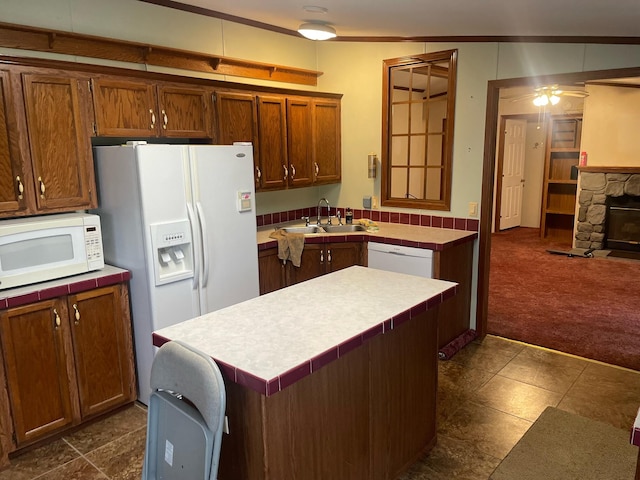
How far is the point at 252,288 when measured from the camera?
139 inches

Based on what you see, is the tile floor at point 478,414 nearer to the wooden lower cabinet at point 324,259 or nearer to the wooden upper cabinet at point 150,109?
the wooden lower cabinet at point 324,259

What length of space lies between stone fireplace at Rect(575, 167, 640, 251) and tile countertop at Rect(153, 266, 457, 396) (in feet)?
19.5

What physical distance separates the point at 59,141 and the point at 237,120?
4.47ft

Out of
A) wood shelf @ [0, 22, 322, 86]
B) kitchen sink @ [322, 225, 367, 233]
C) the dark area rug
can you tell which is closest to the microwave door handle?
wood shelf @ [0, 22, 322, 86]

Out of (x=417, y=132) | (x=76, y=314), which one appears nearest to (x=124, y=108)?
(x=76, y=314)

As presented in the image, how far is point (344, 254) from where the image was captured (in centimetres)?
405

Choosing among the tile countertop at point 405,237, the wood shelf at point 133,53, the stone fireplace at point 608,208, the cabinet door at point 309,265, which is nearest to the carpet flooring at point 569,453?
the tile countertop at point 405,237

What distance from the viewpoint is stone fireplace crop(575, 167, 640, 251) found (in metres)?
7.02

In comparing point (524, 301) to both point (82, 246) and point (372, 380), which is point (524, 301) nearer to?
point (372, 380)

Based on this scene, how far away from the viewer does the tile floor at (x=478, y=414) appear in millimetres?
2520

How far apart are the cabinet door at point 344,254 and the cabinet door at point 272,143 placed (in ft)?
2.37

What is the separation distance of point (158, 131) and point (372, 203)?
2.19 m

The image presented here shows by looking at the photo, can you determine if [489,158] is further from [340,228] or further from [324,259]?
[324,259]

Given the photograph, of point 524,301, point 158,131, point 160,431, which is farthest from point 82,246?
point 524,301
